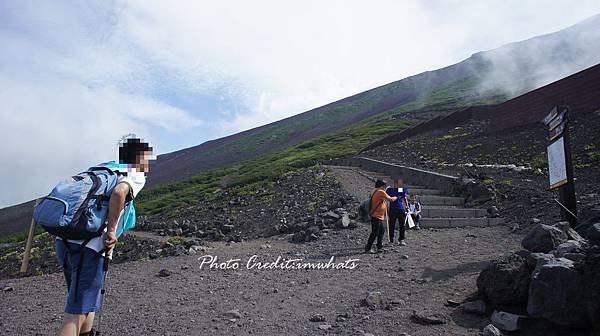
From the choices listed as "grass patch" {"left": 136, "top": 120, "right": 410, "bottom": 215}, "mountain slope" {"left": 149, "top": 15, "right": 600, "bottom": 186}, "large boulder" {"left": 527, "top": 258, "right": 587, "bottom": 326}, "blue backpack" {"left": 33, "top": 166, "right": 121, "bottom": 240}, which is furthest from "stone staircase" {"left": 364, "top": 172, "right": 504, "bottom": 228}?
"mountain slope" {"left": 149, "top": 15, "right": 600, "bottom": 186}

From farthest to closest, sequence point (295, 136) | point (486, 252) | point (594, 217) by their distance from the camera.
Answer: point (295, 136), point (486, 252), point (594, 217)

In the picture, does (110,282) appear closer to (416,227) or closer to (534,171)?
(416,227)

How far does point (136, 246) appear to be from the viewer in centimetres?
1240

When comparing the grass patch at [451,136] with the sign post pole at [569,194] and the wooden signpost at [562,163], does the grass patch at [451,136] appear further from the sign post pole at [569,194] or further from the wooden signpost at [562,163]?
the sign post pole at [569,194]

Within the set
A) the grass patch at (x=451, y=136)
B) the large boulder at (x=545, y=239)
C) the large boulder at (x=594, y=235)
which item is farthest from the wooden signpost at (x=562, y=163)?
the grass patch at (x=451, y=136)

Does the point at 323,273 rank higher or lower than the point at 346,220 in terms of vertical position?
lower

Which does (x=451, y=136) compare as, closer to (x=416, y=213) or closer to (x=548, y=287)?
(x=416, y=213)

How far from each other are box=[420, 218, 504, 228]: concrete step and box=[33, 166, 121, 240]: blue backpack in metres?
9.49

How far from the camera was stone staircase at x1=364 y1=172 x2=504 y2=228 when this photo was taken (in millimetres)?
11508

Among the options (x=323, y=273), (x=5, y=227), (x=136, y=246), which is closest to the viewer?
(x=323, y=273)

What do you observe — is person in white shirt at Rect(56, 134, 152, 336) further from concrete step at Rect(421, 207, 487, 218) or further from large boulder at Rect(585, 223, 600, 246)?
concrete step at Rect(421, 207, 487, 218)

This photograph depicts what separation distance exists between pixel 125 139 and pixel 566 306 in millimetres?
4022

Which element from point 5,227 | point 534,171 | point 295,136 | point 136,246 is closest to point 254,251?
point 136,246

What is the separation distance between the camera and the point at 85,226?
3244 mm
